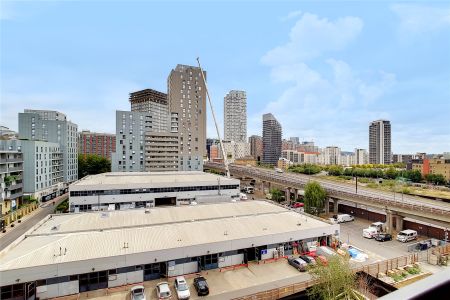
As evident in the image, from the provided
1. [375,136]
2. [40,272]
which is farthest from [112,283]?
[375,136]

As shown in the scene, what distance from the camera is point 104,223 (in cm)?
2097

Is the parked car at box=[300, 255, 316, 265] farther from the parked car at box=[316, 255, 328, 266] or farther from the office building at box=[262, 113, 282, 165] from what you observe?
the office building at box=[262, 113, 282, 165]

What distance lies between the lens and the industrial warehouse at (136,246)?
14.1 meters

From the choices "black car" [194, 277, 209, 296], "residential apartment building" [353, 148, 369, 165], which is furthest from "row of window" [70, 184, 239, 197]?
"residential apartment building" [353, 148, 369, 165]

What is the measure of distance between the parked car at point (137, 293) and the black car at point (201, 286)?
2.85 m

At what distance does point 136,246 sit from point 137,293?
2964 millimetres

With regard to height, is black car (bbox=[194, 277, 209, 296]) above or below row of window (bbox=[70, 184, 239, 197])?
below

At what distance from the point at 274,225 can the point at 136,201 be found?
1956 centimetres

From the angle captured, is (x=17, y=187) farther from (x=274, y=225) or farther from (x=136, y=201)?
(x=274, y=225)

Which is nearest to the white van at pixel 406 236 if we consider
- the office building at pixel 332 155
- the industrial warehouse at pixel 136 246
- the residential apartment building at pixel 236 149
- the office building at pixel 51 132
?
the industrial warehouse at pixel 136 246

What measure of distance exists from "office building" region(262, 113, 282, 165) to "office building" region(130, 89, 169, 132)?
53.8 m

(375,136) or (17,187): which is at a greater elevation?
(375,136)

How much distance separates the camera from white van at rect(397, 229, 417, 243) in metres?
23.4

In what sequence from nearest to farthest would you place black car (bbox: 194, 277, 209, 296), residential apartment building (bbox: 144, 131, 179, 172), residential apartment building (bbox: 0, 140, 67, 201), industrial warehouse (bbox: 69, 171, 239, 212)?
1. black car (bbox: 194, 277, 209, 296)
2. industrial warehouse (bbox: 69, 171, 239, 212)
3. residential apartment building (bbox: 0, 140, 67, 201)
4. residential apartment building (bbox: 144, 131, 179, 172)
